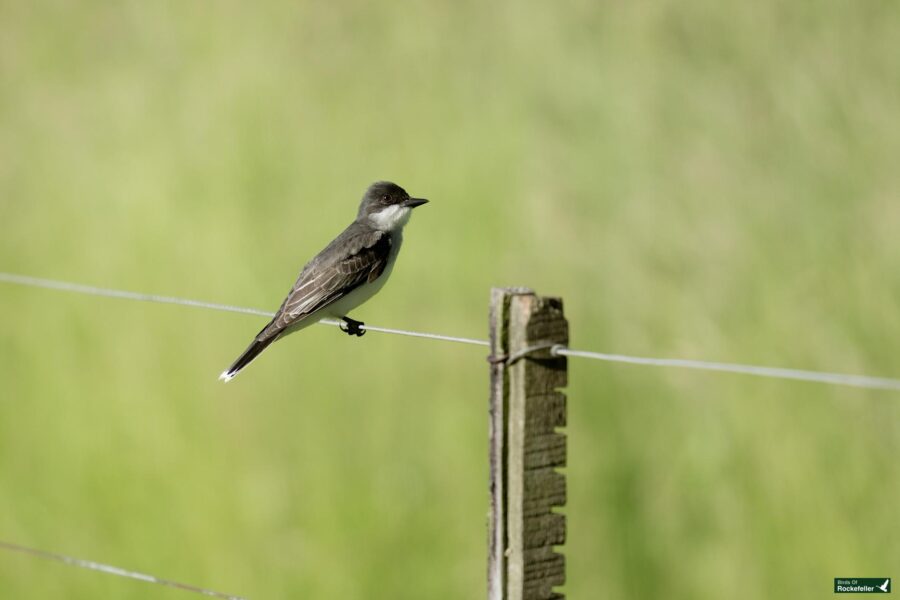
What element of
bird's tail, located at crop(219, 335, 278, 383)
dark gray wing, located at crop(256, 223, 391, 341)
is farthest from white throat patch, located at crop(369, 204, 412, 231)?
bird's tail, located at crop(219, 335, 278, 383)

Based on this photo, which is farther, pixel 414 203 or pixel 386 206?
pixel 386 206

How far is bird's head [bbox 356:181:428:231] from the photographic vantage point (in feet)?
23.1

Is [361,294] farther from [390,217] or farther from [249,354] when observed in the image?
[249,354]

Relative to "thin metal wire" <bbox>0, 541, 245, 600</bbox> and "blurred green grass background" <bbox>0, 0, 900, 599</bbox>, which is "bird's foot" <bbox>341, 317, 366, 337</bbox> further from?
"thin metal wire" <bbox>0, 541, 245, 600</bbox>

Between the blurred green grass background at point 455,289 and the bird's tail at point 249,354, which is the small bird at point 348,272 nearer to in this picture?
the bird's tail at point 249,354

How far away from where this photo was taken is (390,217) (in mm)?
7051

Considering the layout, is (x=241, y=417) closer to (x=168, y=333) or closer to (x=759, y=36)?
(x=168, y=333)

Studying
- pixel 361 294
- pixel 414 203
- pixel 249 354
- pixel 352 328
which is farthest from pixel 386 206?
pixel 249 354

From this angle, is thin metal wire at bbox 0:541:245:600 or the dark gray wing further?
the dark gray wing

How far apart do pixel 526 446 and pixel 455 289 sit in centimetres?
345

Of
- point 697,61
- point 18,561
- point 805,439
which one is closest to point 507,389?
point 805,439

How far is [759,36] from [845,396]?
8.14 feet

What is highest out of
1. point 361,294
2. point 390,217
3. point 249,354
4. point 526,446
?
point 390,217

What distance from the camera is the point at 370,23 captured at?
872cm
